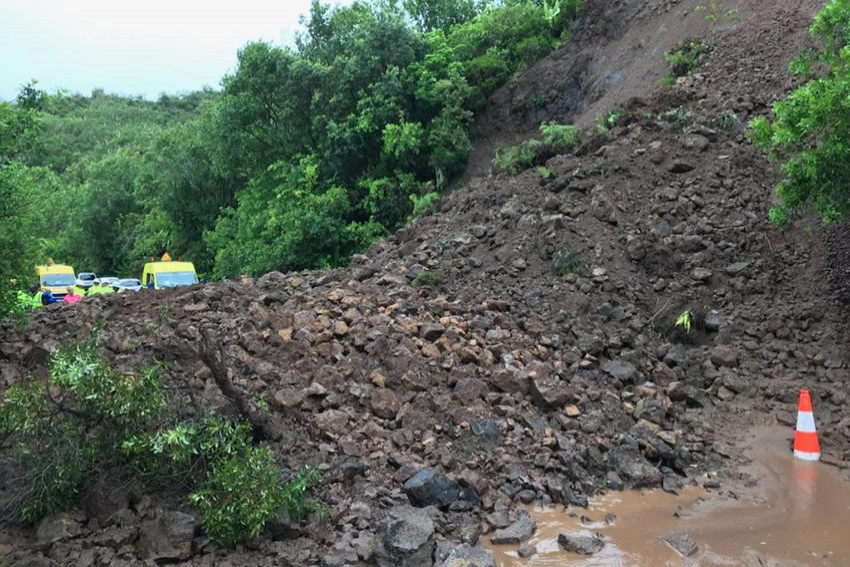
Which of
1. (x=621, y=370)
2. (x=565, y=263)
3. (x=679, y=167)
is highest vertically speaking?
(x=679, y=167)

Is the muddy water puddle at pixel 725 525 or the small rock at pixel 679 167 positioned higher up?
the small rock at pixel 679 167

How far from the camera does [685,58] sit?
45.2ft

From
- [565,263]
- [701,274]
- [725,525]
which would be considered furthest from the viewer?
[565,263]

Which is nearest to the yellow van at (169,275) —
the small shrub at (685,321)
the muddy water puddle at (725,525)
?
the small shrub at (685,321)

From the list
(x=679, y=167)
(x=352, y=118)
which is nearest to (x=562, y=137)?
(x=679, y=167)

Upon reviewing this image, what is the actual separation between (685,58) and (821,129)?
7.18 m

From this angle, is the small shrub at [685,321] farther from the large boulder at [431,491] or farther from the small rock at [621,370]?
the large boulder at [431,491]

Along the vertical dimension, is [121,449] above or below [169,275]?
below

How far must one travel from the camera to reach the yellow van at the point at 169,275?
1848 centimetres

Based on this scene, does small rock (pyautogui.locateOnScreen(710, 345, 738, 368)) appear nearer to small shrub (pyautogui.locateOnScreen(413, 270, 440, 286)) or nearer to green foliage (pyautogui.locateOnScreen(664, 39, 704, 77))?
small shrub (pyautogui.locateOnScreen(413, 270, 440, 286))

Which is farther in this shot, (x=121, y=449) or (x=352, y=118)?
(x=352, y=118)

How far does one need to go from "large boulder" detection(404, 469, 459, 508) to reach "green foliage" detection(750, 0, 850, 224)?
482 centimetres

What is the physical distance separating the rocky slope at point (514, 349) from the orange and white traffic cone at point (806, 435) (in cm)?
19

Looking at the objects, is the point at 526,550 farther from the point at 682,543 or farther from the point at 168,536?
the point at 168,536
